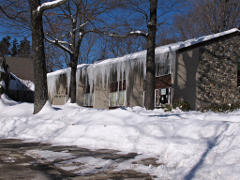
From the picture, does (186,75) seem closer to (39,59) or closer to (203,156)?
(39,59)

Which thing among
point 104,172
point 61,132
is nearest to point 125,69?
point 61,132

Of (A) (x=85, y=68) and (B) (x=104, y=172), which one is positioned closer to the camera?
(B) (x=104, y=172)

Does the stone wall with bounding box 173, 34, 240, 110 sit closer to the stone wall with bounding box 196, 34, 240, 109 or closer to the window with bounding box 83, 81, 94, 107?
the stone wall with bounding box 196, 34, 240, 109

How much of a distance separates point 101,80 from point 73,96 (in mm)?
3643

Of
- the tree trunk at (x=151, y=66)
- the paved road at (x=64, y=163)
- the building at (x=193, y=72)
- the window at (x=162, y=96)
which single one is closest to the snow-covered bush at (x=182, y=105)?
the building at (x=193, y=72)

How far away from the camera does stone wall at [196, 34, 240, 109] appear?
564 inches

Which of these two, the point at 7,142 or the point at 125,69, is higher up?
the point at 125,69

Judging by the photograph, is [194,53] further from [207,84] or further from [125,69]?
[125,69]

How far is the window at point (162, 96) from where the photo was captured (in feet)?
50.2

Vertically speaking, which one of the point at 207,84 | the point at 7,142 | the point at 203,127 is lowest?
the point at 7,142

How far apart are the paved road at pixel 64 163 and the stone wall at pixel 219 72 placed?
A: 1037 cm

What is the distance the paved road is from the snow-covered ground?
0.41m

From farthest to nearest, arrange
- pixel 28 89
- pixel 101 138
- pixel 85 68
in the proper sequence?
1. pixel 28 89
2. pixel 85 68
3. pixel 101 138

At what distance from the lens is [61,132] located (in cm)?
637
